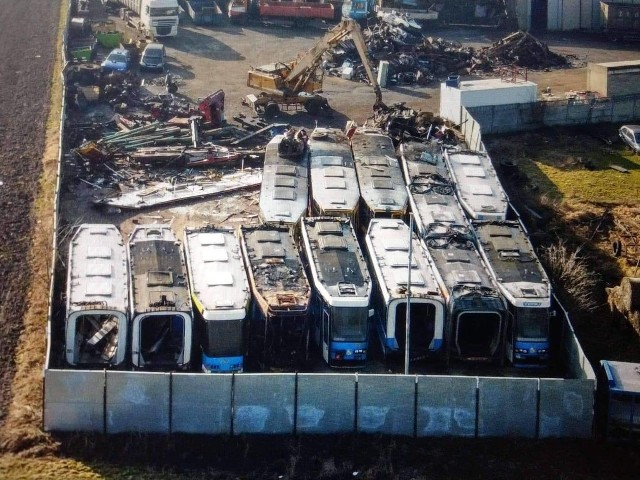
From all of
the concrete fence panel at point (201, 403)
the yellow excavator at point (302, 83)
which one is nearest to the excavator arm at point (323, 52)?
the yellow excavator at point (302, 83)

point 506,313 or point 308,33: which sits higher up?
point 308,33

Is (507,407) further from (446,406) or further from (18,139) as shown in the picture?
(18,139)

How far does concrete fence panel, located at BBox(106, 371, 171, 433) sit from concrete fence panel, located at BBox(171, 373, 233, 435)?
0.68 ft

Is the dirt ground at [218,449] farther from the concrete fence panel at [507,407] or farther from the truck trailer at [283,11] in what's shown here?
the truck trailer at [283,11]

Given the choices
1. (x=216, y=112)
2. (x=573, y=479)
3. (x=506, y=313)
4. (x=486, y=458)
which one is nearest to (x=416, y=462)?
(x=486, y=458)

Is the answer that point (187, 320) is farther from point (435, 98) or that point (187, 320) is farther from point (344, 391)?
point (435, 98)

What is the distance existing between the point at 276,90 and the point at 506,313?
75.9 feet

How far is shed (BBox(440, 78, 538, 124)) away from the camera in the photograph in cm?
4497

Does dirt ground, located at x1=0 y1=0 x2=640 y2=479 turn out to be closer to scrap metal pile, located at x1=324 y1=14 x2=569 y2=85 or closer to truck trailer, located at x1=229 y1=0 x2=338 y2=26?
scrap metal pile, located at x1=324 y1=14 x2=569 y2=85

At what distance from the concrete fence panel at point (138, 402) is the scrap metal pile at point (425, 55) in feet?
103

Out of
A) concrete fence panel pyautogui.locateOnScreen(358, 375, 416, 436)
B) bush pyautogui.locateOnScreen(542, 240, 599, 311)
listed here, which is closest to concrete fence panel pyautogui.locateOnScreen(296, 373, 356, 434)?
concrete fence panel pyautogui.locateOnScreen(358, 375, 416, 436)

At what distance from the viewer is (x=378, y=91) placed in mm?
47125

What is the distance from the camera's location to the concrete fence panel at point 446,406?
24.9m

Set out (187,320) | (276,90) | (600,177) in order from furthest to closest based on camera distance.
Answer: (276,90) < (600,177) < (187,320)
